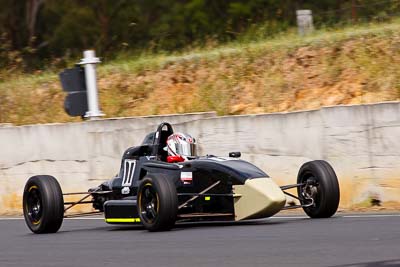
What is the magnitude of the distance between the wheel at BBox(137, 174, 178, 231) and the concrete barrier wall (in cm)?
350

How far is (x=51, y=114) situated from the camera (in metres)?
24.0

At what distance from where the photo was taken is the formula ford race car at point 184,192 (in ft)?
40.2

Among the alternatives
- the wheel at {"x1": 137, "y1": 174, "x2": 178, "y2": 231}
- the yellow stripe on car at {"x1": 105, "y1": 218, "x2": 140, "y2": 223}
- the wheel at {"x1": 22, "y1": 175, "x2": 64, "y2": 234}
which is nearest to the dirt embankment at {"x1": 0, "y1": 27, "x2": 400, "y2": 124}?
the yellow stripe on car at {"x1": 105, "y1": 218, "x2": 140, "y2": 223}

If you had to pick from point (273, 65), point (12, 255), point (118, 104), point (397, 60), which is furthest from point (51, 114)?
point (12, 255)

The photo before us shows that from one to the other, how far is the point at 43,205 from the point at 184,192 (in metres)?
1.93

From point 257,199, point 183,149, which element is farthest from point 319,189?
point 183,149

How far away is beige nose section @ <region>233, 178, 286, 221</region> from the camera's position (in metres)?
12.1

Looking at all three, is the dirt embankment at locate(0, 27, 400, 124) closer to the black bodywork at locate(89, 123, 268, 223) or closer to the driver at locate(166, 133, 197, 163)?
the driver at locate(166, 133, 197, 163)

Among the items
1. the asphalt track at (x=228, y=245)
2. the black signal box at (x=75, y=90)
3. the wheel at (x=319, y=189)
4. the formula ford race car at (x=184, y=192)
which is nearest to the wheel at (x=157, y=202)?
the formula ford race car at (x=184, y=192)

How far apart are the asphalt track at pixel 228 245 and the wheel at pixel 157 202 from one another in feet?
0.53

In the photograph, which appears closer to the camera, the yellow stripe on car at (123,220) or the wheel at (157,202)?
the wheel at (157,202)

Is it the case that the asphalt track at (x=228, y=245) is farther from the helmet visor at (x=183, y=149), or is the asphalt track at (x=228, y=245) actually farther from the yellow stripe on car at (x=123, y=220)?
the helmet visor at (x=183, y=149)

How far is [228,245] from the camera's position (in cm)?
1043

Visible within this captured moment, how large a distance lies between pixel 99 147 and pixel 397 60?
5931 mm
